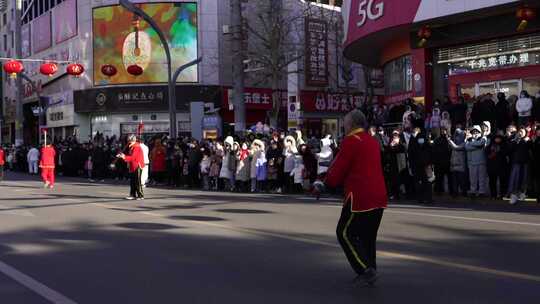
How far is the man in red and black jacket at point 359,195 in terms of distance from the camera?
262 inches

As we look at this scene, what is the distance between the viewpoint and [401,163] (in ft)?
55.3

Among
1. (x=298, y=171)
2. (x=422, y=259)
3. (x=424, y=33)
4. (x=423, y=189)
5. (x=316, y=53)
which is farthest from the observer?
(x=316, y=53)

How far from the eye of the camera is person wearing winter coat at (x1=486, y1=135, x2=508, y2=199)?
15.5 m

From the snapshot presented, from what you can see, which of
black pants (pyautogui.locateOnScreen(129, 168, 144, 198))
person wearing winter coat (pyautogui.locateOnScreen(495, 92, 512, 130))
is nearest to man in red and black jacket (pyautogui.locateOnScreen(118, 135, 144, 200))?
black pants (pyautogui.locateOnScreen(129, 168, 144, 198))

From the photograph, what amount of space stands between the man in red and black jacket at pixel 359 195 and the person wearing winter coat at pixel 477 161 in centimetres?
998

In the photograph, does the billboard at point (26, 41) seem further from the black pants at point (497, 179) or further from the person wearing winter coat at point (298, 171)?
the black pants at point (497, 179)

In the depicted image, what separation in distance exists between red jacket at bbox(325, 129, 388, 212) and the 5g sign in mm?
15962

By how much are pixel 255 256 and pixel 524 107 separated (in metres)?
12.4

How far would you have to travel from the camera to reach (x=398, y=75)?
87.1 ft

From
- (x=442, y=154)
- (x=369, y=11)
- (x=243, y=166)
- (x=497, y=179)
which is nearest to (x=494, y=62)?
(x=369, y=11)

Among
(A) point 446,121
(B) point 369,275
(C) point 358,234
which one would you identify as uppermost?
(A) point 446,121

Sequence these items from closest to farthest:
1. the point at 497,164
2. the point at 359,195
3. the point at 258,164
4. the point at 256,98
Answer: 1. the point at 359,195
2. the point at 497,164
3. the point at 258,164
4. the point at 256,98

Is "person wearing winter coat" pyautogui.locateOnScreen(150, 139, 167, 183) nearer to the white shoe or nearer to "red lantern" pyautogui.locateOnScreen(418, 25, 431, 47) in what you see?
"red lantern" pyautogui.locateOnScreen(418, 25, 431, 47)

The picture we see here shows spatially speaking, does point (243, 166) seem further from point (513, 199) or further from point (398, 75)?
point (398, 75)
